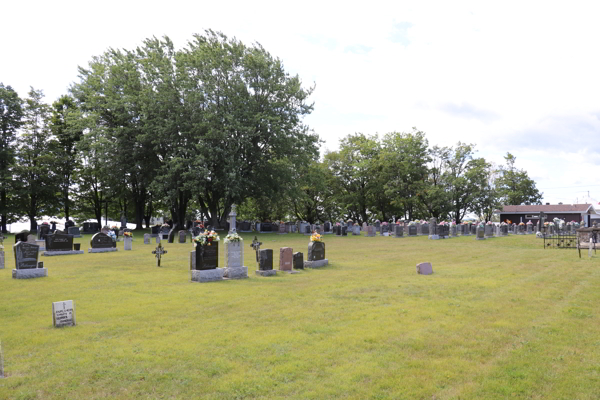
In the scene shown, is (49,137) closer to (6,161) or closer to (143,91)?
(6,161)

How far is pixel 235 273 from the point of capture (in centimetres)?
1330

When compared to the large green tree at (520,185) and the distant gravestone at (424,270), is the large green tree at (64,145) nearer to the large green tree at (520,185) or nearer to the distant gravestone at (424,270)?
the distant gravestone at (424,270)

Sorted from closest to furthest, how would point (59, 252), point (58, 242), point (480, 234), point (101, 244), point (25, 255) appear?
point (25, 255), point (59, 252), point (58, 242), point (101, 244), point (480, 234)

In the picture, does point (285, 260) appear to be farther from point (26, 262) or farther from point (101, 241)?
point (101, 241)

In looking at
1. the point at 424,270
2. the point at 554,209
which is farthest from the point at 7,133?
the point at 554,209

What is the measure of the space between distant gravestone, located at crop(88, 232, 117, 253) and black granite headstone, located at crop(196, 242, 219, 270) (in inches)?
491

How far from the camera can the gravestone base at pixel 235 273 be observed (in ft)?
43.4

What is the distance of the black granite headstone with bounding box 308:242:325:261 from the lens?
52.7 ft

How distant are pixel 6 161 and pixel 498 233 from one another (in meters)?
49.1

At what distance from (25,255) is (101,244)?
9.51 m

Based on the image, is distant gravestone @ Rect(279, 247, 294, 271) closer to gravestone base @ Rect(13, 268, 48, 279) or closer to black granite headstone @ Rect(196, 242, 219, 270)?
black granite headstone @ Rect(196, 242, 219, 270)

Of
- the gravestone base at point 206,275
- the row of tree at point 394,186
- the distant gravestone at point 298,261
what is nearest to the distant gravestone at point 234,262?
the gravestone base at point 206,275

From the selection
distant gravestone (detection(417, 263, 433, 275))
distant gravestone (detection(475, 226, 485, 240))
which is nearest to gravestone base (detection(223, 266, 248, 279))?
distant gravestone (detection(417, 263, 433, 275))

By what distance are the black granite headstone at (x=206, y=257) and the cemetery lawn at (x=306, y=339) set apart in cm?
75
